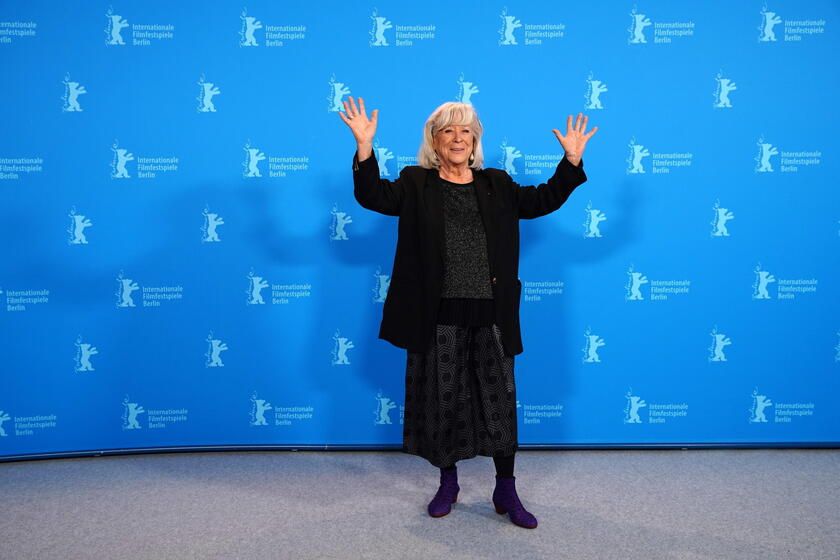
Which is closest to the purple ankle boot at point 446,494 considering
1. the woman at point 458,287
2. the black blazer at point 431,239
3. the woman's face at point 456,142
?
the woman at point 458,287

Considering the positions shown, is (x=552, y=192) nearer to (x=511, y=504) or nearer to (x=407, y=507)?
(x=511, y=504)

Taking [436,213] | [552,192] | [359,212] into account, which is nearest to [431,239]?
[436,213]

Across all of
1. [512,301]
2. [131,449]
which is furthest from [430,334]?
[131,449]

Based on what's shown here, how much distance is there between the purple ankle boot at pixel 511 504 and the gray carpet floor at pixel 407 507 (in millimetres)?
31

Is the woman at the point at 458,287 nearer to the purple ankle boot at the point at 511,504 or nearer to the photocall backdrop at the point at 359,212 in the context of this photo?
the purple ankle boot at the point at 511,504

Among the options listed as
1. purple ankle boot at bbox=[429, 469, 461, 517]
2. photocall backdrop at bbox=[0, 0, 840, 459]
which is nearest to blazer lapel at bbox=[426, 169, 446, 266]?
photocall backdrop at bbox=[0, 0, 840, 459]

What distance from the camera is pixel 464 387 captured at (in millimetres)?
2062

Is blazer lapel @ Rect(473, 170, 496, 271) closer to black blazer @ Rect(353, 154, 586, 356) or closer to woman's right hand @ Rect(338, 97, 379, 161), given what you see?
black blazer @ Rect(353, 154, 586, 356)

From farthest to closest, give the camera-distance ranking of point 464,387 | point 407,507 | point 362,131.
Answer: point 407,507, point 464,387, point 362,131

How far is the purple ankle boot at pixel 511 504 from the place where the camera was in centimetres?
204

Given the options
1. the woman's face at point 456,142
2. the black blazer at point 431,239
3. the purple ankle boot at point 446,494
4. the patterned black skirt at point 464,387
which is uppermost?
the woman's face at point 456,142

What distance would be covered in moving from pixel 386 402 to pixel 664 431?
1390 mm

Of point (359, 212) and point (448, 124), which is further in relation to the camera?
point (359, 212)

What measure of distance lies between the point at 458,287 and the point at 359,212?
90cm
